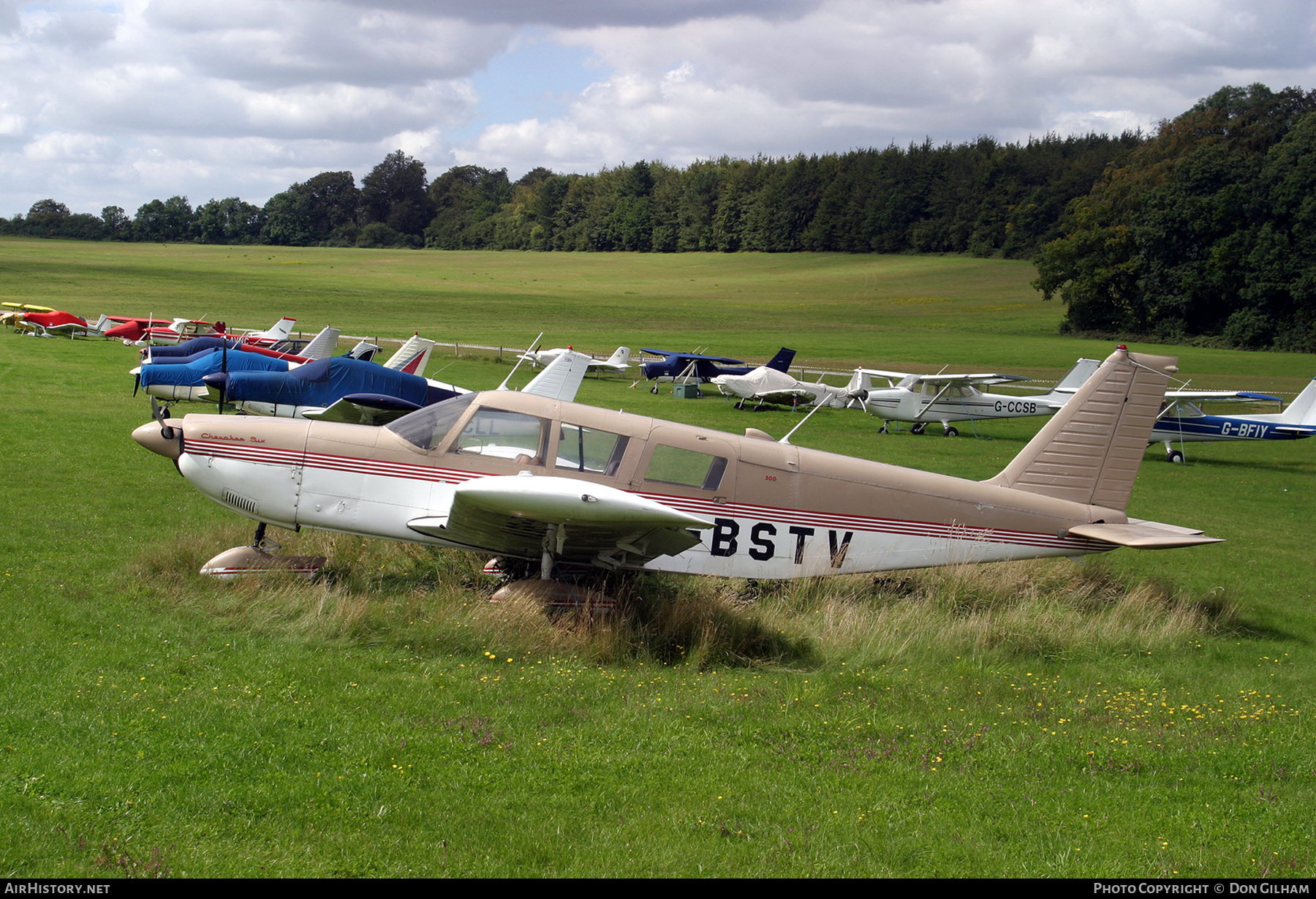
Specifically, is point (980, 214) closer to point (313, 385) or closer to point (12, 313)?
point (12, 313)

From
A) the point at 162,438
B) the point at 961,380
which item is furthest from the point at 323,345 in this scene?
the point at 162,438

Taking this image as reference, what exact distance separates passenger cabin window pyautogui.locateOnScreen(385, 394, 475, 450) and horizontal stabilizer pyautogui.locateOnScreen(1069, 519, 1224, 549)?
18.8 ft

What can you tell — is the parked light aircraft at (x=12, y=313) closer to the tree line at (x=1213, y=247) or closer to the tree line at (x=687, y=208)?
the tree line at (x=1213, y=247)

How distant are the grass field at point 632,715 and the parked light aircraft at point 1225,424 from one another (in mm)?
11904

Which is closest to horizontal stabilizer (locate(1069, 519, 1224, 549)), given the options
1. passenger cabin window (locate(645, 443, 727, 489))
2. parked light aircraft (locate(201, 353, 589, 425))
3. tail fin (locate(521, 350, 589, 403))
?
passenger cabin window (locate(645, 443, 727, 489))

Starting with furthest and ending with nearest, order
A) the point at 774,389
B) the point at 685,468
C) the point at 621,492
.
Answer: the point at 774,389
the point at 685,468
the point at 621,492

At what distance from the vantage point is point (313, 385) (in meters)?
16.8

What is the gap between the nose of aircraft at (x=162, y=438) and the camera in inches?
309

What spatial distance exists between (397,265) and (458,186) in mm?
56343

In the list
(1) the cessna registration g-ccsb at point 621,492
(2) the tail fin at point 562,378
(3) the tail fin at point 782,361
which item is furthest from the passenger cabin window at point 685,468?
(3) the tail fin at point 782,361

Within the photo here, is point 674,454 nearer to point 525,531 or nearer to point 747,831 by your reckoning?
point 525,531

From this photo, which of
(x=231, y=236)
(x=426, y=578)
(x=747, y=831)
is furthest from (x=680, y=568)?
(x=231, y=236)

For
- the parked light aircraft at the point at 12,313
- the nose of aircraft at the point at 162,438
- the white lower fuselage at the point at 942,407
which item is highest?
the parked light aircraft at the point at 12,313

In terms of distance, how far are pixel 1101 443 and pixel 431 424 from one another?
635 cm
